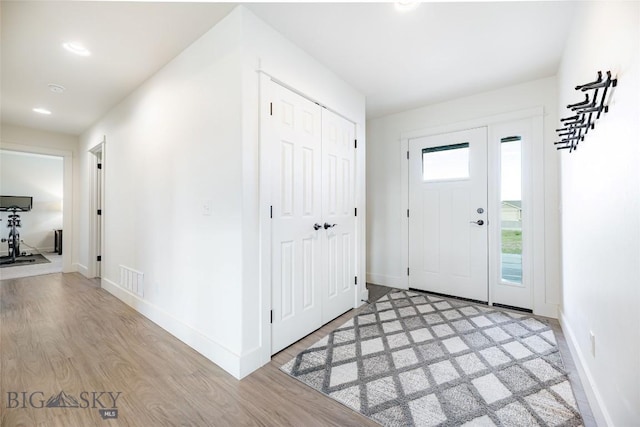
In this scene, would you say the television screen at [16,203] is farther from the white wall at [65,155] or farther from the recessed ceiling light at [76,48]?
the recessed ceiling light at [76,48]

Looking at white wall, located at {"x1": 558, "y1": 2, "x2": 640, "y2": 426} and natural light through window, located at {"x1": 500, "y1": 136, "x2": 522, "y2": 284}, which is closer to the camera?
white wall, located at {"x1": 558, "y1": 2, "x2": 640, "y2": 426}

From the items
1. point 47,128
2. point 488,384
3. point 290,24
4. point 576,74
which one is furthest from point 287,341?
point 47,128

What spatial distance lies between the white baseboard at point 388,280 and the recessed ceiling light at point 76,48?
4.01 metres

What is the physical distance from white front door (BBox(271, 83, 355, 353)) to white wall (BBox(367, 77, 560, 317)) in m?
1.07

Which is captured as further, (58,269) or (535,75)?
(58,269)

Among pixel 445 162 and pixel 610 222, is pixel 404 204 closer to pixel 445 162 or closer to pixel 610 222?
pixel 445 162

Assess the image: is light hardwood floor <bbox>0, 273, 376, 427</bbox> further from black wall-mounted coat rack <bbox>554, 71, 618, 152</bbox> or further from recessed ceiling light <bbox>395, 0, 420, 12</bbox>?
recessed ceiling light <bbox>395, 0, 420, 12</bbox>

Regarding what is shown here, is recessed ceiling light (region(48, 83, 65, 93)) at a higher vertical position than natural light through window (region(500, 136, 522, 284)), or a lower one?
higher

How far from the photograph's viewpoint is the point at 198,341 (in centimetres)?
207

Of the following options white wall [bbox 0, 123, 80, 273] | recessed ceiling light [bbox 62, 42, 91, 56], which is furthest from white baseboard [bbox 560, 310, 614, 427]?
white wall [bbox 0, 123, 80, 273]

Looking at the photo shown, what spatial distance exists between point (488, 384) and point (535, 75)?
294 cm

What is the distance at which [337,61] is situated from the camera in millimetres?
2490

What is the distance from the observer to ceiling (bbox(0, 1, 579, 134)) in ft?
6.03

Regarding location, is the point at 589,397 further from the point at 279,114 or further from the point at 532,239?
the point at 279,114
